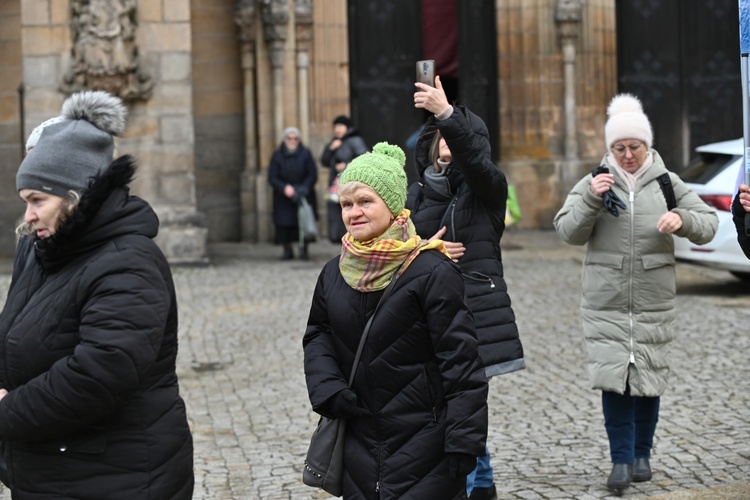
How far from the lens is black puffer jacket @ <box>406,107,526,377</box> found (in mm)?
6164

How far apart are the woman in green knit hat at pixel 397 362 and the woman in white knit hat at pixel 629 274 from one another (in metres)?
2.27

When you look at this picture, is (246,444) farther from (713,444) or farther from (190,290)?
(190,290)

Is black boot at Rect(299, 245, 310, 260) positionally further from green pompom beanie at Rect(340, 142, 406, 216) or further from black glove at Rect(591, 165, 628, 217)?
green pompom beanie at Rect(340, 142, 406, 216)

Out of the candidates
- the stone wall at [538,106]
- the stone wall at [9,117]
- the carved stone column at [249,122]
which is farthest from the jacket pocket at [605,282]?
the stone wall at [538,106]

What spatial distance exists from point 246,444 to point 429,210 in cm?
234

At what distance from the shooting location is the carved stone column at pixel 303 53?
62.6 feet

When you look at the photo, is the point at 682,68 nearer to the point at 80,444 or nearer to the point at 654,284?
the point at 654,284

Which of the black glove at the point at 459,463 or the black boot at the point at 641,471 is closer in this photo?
the black glove at the point at 459,463

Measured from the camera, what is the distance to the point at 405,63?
65.0 ft

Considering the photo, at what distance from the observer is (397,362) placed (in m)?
4.61

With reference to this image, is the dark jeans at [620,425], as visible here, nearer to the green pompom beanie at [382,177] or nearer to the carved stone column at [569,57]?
the green pompom beanie at [382,177]

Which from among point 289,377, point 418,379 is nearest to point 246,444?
point 289,377

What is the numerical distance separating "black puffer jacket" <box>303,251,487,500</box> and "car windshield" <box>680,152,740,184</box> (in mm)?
9397

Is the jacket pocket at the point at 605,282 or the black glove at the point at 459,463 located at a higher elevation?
the jacket pocket at the point at 605,282
